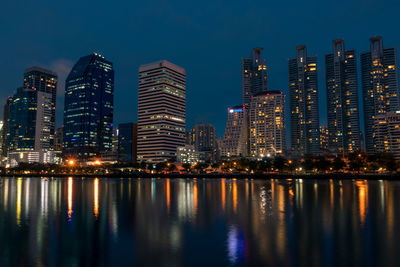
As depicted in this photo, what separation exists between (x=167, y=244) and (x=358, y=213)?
28.2m

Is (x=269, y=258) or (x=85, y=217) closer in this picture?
(x=269, y=258)

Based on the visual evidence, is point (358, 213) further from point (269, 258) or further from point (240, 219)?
point (269, 258)

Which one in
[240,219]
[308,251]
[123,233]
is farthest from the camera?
[240,219]

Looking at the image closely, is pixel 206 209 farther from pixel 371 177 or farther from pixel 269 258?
pixel 371 177

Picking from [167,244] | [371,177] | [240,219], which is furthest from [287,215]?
[371,177]

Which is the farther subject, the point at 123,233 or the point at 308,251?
the point at 123,233

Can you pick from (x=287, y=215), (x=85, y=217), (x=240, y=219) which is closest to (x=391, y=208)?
(x=287, y=215)

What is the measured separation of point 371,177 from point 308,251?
159 m

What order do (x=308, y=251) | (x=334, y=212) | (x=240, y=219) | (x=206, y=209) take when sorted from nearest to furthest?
(x=308, y=251), (x=240, y=219), (x=334, y=212), (x=206, y=209)

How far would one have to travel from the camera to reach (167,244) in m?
25.3

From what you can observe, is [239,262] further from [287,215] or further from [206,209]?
[206,209]

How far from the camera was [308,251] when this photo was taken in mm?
23062

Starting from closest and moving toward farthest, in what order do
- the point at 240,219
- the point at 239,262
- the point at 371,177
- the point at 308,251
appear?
the point at 239,262 → the point at 308,251 → the point at 240,219 → the point at 371,177

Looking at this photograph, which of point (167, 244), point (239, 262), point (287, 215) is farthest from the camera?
point (287, 215)
